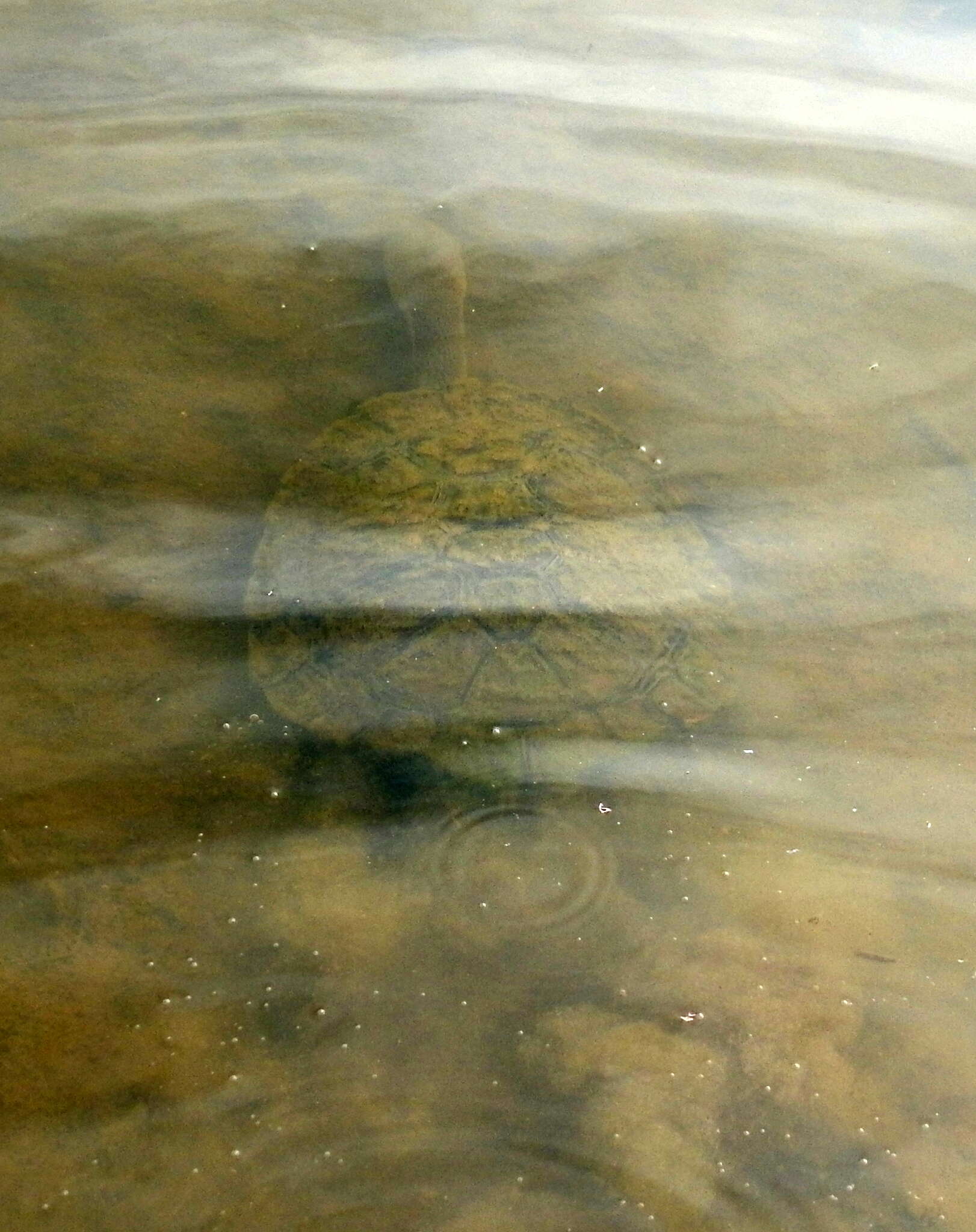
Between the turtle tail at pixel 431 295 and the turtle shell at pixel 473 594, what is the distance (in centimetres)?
48

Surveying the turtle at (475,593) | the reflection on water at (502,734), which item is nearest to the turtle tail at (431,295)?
the reflection on water at (502,734)

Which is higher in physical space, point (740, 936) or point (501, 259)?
point (501, 259)

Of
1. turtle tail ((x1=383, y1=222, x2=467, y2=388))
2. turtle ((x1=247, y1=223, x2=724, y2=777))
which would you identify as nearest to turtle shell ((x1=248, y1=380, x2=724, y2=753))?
turtle ((x1=247, y1=223, x2=724, y2=777))

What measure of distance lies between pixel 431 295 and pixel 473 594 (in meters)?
1.29

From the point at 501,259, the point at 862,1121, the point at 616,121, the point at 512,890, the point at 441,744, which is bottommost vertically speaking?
the point at 862,1121

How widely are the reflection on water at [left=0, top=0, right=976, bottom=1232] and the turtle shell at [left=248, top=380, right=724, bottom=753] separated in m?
0.02

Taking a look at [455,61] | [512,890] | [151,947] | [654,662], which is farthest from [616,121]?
[151,947]

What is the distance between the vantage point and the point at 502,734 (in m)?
2.12

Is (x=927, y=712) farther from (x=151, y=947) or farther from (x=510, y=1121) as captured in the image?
(x=151, y=947)

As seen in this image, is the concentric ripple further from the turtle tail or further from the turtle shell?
the turtle tail

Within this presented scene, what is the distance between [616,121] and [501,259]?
1046mm

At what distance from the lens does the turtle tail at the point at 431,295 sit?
293 centimetres

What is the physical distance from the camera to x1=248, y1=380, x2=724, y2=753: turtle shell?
2107mm

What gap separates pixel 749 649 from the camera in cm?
238
